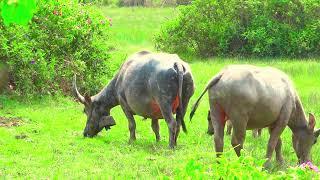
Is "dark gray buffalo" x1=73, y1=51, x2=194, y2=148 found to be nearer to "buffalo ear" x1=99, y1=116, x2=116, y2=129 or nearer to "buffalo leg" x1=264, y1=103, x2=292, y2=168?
"buffalo ear" x1=99, y1=116, x2=116, y2=129

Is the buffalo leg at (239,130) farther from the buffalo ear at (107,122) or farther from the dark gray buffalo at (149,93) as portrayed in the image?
the buffalo ear at (107,122)

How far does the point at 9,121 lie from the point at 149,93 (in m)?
2.91

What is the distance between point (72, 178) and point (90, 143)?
2175 millimetres

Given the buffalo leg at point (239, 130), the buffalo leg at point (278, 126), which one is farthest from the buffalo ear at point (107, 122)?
the buffalo leg at point (278, 126)

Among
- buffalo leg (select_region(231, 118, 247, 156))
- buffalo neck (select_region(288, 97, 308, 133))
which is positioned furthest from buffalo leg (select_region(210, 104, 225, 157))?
buffalo neck (select_region(288, 97, 308, 133))

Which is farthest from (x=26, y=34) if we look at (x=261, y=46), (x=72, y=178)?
(x=261, y=46)

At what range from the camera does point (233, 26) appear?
20328 mm

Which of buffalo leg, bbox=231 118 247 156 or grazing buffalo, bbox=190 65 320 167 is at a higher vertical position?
grazing buffalo, bbox=190 65 320 167

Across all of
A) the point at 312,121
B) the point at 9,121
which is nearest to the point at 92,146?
the point at 9,121

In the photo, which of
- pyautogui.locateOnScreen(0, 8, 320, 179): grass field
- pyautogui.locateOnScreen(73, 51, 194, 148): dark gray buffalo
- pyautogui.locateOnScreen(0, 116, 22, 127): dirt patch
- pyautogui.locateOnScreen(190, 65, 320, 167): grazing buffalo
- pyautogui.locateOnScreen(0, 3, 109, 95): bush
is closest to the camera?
pyautogui.locateOnScreen(190, 65, 320, 167): grazing buffalo

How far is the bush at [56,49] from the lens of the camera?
40.2 ft

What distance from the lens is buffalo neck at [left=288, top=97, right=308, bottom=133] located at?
790 cm

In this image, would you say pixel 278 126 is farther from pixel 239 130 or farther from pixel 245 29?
pixel 245 29

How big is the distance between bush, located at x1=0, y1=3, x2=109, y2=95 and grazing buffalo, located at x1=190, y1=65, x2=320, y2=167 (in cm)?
579
